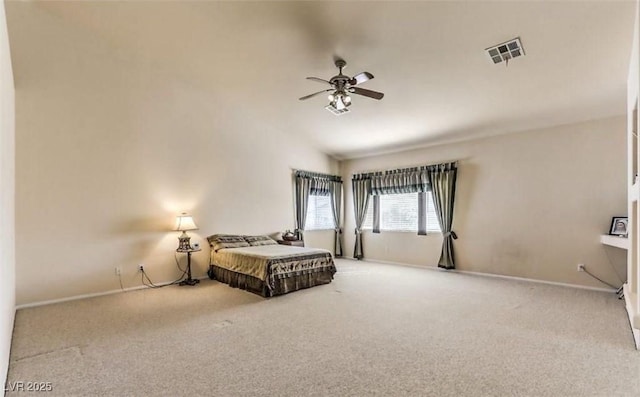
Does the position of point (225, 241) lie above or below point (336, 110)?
below

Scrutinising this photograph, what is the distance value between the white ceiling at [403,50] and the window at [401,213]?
183cm

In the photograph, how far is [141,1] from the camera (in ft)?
12.2

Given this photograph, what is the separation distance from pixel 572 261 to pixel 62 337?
6790mm

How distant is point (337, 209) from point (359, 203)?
65 centimetres

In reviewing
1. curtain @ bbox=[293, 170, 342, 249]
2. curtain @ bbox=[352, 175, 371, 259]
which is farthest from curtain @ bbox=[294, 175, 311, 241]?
curtain @ bbox=[352, 175, 371, 259]

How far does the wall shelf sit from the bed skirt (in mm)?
3875

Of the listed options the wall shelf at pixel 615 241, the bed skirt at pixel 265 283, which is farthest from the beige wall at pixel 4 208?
the wall shelf at pixel 615 241

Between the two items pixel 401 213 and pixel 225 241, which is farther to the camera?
pixel 401 213

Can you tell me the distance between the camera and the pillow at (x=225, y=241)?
5.55 meters

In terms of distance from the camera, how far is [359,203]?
307 inches

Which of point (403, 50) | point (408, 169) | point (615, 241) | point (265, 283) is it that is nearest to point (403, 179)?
point (408, 169)

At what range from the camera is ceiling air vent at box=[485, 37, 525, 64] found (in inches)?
136

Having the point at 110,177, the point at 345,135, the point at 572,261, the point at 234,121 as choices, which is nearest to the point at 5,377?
the point at 110,177

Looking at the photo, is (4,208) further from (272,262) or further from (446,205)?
(446,205)
